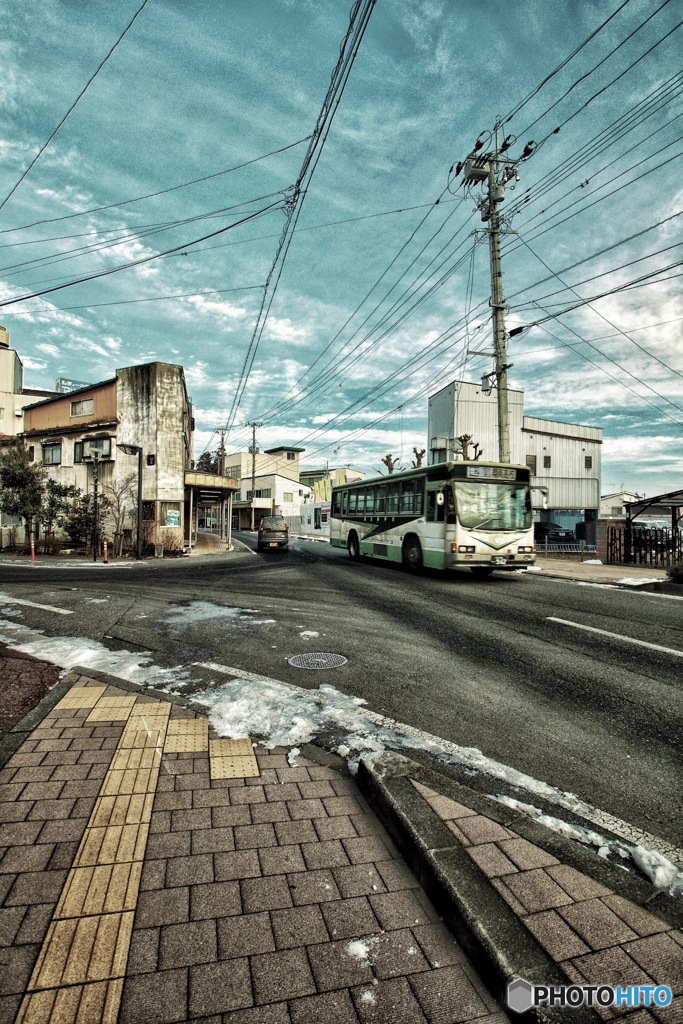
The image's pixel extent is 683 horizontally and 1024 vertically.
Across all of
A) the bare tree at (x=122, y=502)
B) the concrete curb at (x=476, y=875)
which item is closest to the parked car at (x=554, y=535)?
the bare tree at (x=122, y=502)

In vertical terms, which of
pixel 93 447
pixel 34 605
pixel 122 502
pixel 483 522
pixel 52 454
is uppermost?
pixel 93 447

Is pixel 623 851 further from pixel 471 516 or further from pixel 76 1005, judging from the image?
pixel 471 516

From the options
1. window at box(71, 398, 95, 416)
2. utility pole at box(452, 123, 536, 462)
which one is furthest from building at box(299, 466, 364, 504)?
utility pole at box(452, 123, 536, 462)

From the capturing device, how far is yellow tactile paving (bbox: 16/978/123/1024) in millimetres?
1570

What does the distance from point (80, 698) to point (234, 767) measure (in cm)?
190

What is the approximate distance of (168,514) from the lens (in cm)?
2662

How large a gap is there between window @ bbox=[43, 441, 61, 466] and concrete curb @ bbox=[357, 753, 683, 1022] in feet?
104

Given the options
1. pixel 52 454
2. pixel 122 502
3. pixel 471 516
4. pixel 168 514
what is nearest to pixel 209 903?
pixel 471 516

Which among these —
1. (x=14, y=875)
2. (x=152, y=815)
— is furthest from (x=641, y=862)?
(x=14, y=875)

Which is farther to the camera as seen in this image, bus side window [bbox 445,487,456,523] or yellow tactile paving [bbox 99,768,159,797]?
bus side window [bbox 445,487,456,523]

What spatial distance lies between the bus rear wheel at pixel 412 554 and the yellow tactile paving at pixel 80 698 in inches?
444

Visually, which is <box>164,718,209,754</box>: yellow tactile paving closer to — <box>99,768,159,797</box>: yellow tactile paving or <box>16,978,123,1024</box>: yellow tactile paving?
<box>99,768,159,797</box>: yellow tactile paving

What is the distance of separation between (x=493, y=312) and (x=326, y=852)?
1820 centimetres

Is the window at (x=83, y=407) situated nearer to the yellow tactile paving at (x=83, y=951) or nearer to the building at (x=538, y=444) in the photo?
the building at (x=538, y=444)
